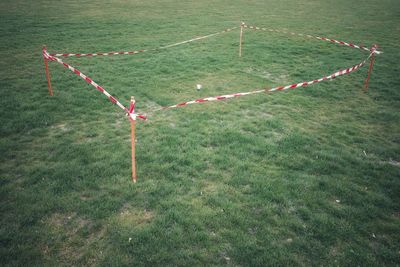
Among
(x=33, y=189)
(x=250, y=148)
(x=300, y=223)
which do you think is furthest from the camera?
(x=250, y=148)

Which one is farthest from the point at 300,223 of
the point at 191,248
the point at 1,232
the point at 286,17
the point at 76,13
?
the point at 76,13

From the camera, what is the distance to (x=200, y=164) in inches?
256

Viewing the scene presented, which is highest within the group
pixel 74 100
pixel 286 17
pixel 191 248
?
pixel 286 17

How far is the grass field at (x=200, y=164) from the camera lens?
460 cm

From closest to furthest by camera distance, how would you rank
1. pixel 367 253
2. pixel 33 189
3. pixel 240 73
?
1. pixel 367 253
2. pixel 33 189
3. pixel 240 73

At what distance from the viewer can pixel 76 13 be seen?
21719 mm

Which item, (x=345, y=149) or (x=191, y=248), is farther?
(x=345, y=149)

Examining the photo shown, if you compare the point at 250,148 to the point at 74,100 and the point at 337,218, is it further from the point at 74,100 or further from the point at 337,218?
the point at 74,100

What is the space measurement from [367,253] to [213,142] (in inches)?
161

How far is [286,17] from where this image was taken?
22359 millimetres

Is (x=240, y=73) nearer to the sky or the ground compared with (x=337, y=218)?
nearer to the sky

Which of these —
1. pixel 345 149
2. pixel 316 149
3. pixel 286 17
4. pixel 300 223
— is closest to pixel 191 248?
pixel 300 223

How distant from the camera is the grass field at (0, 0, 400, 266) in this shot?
460cm

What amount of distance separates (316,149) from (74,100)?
7588 mm
